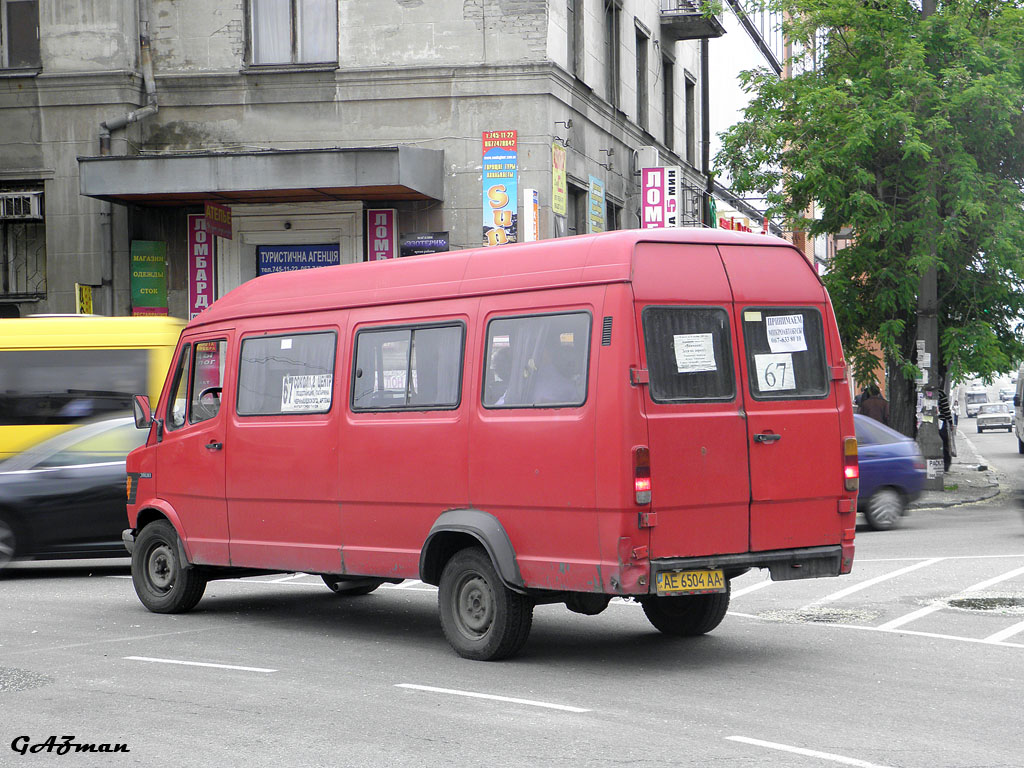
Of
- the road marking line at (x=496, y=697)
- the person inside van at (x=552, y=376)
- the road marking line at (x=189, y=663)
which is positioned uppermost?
the person inside van at (x=552, y=376)

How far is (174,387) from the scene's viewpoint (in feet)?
36.7

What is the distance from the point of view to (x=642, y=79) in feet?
97.9

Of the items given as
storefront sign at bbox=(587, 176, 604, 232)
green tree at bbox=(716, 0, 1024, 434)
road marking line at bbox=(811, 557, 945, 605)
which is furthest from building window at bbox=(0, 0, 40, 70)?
road marking line at bbox=(811, 557, 945, 605)

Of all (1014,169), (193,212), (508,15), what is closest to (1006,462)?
(1014,169)

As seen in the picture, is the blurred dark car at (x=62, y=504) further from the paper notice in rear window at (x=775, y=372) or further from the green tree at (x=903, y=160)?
the green tree at (x=903, y=160)

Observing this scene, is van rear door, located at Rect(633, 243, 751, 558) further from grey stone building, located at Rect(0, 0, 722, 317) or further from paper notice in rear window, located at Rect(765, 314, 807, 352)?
grey stone building, located at Rect(0, 0, 722, 317)

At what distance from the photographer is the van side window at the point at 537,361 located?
8109mm

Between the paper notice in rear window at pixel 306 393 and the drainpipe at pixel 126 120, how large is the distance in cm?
1439

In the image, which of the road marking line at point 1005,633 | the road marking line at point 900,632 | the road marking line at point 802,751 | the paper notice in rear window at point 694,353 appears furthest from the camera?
the road marking line at point 1005,633

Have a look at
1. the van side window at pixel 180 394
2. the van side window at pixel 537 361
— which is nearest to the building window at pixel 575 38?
the van side window at pixel 180 394

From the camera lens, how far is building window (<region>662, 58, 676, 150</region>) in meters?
32.2

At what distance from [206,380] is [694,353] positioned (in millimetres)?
4429

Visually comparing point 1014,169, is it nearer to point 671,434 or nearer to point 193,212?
point 193,212

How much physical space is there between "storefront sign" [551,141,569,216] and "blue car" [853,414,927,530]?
732 cm
